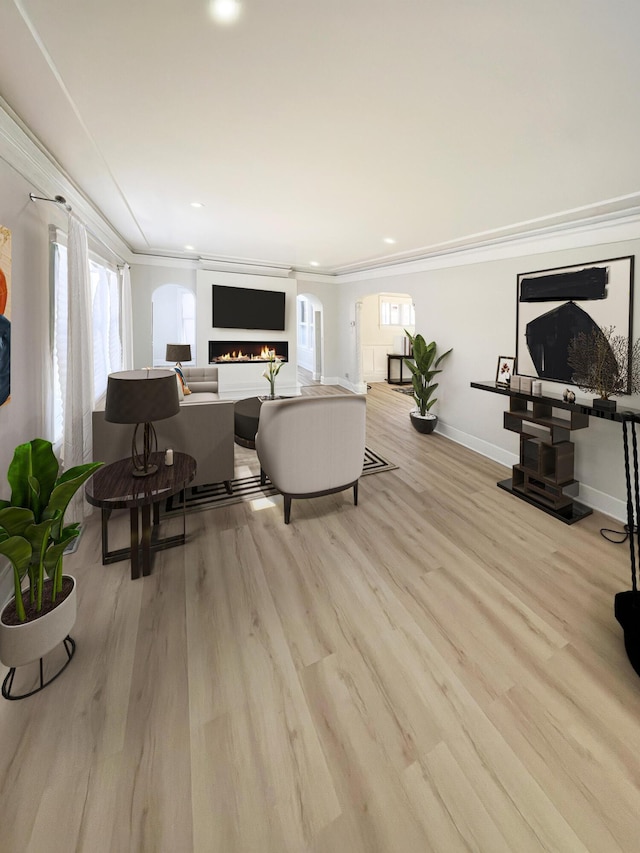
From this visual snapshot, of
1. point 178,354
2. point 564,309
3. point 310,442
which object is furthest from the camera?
point 178,354

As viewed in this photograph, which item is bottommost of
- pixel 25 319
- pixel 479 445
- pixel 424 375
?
pixel 479 445

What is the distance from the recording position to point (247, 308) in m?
7.00

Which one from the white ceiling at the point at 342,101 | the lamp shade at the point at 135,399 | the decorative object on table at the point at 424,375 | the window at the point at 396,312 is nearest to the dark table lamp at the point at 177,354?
the white ceiling at the point at 342,101

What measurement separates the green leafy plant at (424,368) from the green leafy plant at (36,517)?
4.35m

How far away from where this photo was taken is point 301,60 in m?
1.53

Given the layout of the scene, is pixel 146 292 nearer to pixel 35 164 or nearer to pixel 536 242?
pixel 35 164

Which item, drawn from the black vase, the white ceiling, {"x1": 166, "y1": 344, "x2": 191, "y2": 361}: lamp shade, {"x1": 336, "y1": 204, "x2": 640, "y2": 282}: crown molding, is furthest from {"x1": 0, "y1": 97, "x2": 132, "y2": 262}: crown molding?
the black vase

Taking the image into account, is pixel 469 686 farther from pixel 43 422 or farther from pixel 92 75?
pixel 92 75

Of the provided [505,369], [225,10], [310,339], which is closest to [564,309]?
[505,369]

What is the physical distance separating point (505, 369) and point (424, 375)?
1.38m

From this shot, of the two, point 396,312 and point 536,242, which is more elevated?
point 396,312

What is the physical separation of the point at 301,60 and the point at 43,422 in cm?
262

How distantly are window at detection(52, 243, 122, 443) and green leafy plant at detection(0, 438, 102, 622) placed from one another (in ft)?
4.92

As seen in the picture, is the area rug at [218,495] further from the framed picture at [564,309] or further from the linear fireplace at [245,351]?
the linear fireplace at [245,351]
